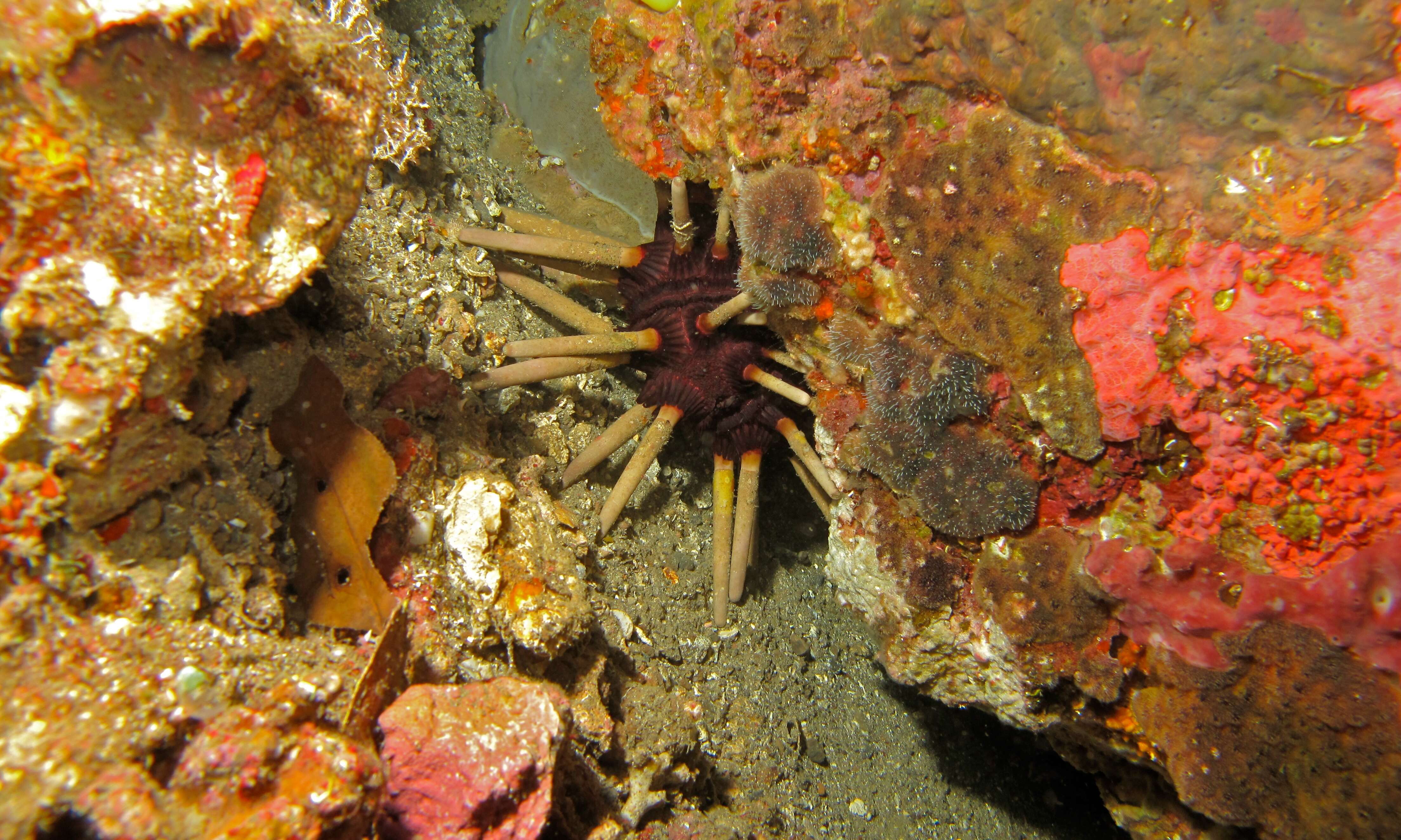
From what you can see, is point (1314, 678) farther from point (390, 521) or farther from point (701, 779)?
point (390, 521)

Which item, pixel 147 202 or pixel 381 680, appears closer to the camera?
pixel 147 202

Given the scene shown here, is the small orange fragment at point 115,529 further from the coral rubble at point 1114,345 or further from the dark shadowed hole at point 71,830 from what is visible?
the coral rubble at point 1114,345

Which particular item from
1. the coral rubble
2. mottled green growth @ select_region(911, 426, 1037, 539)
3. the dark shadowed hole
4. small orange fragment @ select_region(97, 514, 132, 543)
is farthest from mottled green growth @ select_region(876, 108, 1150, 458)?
the dark shadowed hole

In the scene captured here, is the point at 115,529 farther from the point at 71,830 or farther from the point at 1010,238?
the point at 1010,238

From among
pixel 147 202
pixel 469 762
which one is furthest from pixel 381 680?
pixel 147 202

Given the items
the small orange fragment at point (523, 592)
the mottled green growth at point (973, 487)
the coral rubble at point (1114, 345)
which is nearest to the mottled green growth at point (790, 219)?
the coral rubble at point (1114, 345)

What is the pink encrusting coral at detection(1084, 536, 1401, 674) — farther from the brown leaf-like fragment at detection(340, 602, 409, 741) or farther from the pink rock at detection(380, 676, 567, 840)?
the brown leaf-like fragment at detection(340, 602, 409, 741)
